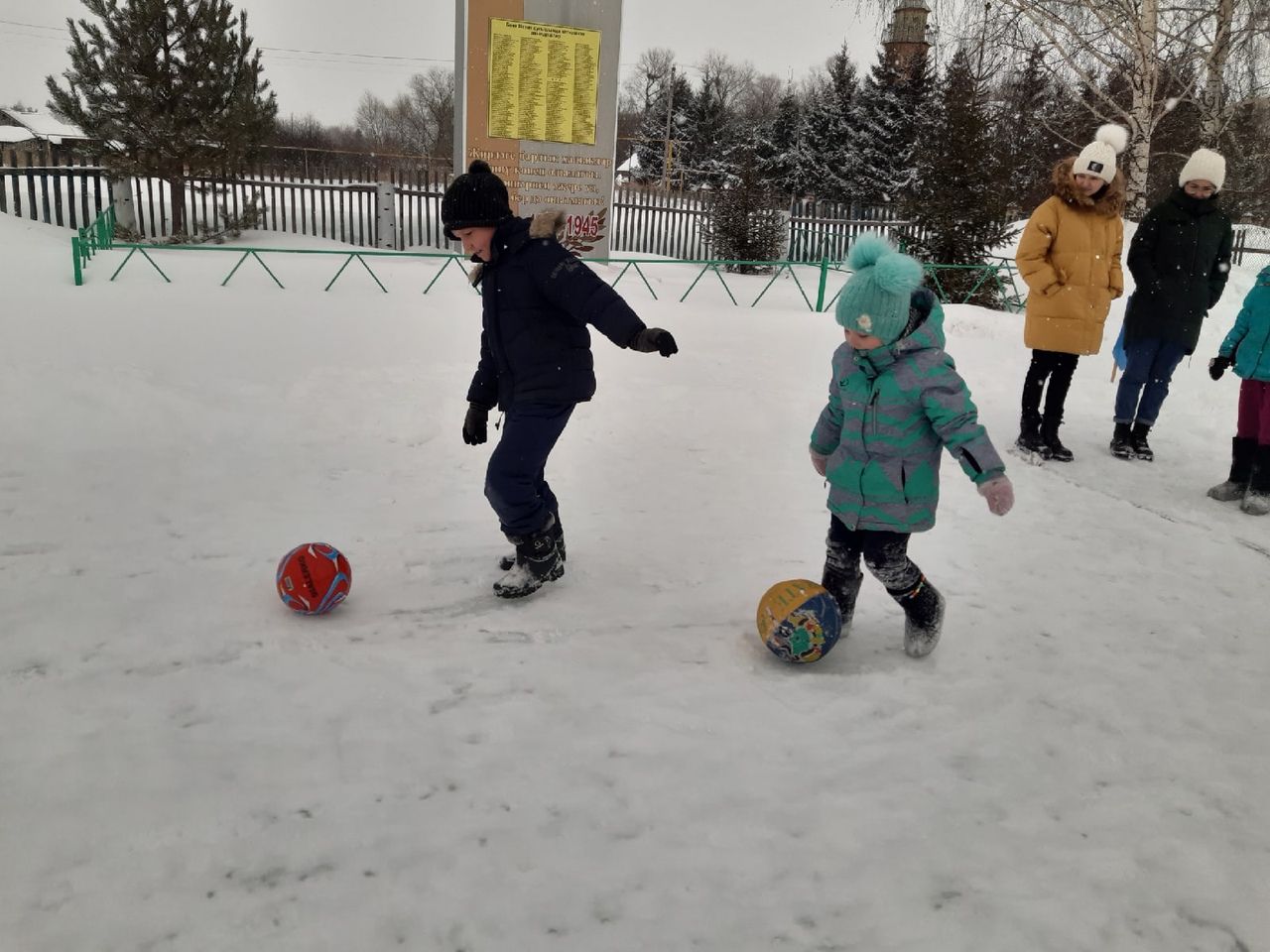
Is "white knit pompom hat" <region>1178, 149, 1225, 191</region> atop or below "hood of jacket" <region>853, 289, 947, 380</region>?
atop

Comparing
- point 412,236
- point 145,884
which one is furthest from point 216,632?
point 412,236

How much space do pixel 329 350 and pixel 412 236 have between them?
9.77 meters

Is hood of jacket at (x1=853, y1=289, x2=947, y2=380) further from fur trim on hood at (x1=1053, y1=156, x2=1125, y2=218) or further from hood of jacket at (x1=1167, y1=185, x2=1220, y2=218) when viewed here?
hood of jacket at (x1=1167, y1=185, x2=1220, y2=218)

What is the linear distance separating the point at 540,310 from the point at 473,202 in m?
0.48

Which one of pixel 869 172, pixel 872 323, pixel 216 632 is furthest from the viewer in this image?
pixel 869 172

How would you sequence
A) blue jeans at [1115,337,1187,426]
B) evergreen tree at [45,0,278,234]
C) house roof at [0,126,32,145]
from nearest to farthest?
1. blue jeans at [1115,337,1187,426]
2. evergreen tree at [45,0,278,234]
3. house roof at [0,126,32,145]

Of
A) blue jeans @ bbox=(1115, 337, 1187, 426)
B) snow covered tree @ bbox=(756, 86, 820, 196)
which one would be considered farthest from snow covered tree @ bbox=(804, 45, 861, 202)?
blue jeans @ bbox=(1115, 337, 1187, 426)

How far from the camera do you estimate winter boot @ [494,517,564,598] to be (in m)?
3.97

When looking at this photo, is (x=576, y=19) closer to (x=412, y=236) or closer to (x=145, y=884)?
(x=412, y=236)

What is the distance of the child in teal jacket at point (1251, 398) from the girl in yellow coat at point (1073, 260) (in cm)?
81

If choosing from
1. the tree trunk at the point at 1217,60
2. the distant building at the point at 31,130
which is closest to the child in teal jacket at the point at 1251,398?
the tree trunk at the point at 1217,60

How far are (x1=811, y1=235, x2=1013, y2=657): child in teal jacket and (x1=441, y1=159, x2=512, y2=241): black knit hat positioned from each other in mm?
1417

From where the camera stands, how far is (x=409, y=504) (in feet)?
16.6

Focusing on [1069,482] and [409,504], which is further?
[1069,482]
